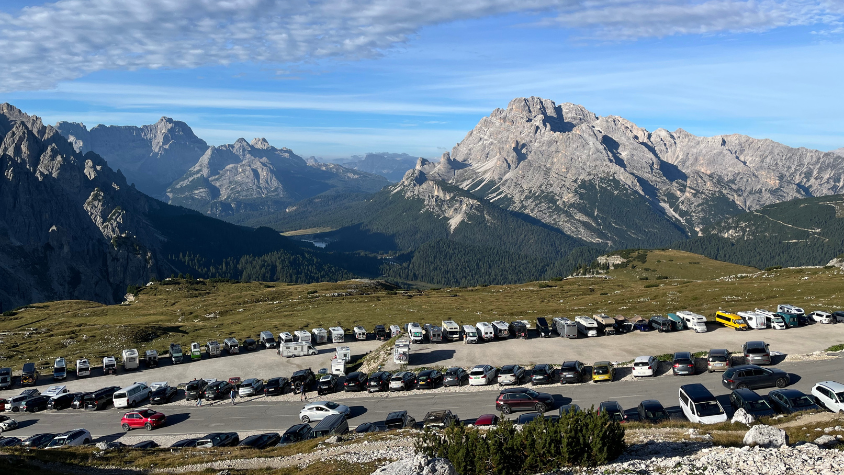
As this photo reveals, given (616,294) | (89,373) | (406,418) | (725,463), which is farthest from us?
(616,294)

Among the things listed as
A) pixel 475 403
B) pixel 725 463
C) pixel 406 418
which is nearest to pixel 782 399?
pixel 725 463

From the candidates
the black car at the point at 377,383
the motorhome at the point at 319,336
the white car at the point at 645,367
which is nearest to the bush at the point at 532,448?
the white car at the point at 645,367

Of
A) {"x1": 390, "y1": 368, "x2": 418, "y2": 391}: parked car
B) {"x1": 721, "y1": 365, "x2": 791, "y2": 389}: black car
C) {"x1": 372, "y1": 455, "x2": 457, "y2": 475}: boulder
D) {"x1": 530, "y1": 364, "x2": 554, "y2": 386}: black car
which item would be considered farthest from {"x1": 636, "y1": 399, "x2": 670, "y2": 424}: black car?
{"x1": 390, "y1": 368, "x2": 418, "y2": 391}: parked car

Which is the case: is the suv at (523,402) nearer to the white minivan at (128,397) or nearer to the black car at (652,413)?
the black car at (652,413)

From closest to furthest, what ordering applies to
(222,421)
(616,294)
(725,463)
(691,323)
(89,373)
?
(725,463), (222,421), (691,323), (89,373), (616,294)

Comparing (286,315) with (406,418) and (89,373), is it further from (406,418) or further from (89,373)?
(406,418)

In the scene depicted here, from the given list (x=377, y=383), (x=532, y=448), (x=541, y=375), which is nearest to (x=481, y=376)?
(x=541, y=375)
